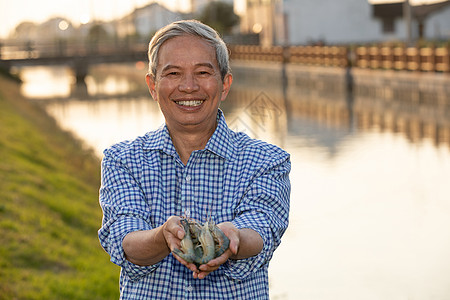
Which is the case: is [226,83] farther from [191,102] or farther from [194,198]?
[194,198]

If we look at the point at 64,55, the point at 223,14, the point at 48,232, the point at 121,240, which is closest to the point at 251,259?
the point at 121,240

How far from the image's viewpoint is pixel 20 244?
6.85 m

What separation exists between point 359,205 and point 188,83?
8.27m

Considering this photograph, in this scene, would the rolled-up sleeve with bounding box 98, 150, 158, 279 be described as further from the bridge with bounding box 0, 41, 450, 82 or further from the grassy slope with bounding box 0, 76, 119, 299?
the bridge with bounding box 0, 41, 450, 82

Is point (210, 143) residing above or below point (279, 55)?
above

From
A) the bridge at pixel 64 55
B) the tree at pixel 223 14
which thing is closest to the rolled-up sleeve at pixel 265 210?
the bridge at pixel 64 55

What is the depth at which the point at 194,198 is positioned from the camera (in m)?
2.54

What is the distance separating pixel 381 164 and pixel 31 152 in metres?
5.98

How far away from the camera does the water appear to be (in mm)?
7242

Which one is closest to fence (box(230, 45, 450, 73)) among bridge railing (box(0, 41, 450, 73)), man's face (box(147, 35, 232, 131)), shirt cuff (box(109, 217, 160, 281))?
bridge railing (box(0, 41, 450, 73))

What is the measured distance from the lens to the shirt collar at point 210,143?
259cm

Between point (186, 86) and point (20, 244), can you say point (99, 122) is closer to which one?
point (20, 244)

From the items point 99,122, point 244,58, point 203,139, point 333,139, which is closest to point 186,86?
point 203,139

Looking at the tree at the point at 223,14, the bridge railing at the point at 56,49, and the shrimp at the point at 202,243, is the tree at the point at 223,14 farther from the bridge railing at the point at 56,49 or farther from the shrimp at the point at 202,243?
the shrimp at the point at 202,243
